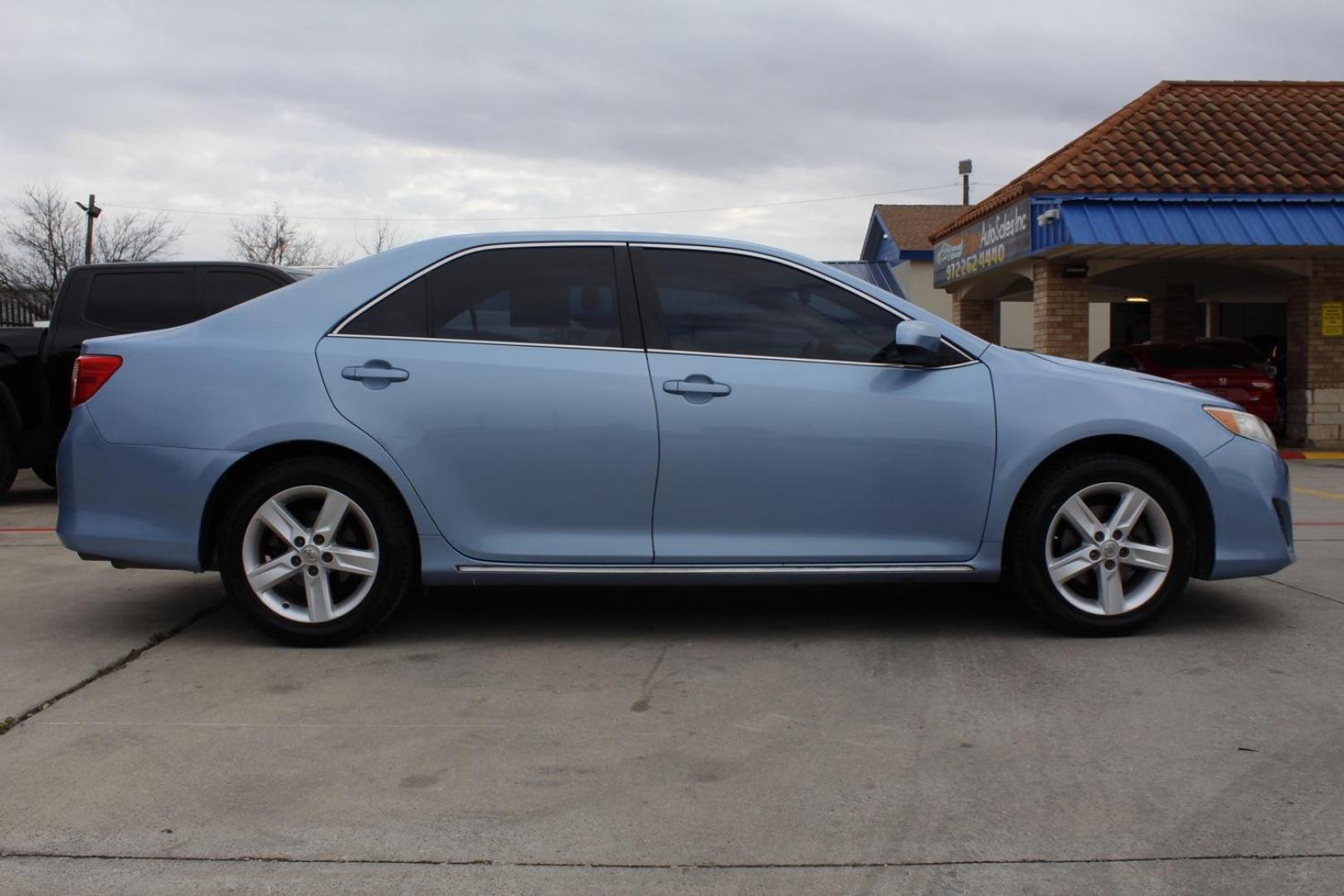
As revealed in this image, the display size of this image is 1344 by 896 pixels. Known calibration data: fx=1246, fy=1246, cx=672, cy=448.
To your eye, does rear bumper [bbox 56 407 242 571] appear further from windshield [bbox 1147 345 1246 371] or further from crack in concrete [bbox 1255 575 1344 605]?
windshield [bbox 1147 345 1246 371]

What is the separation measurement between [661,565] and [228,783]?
1908mm

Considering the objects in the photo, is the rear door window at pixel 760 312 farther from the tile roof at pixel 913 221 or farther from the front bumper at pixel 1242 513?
the tile roof at pixel 913 221

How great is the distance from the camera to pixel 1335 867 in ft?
9.45

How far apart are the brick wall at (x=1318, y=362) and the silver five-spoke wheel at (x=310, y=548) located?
15991mm

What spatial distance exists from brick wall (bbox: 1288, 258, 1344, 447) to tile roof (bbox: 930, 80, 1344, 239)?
1503 millimetres

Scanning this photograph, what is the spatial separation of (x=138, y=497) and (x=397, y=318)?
1226 millimetres

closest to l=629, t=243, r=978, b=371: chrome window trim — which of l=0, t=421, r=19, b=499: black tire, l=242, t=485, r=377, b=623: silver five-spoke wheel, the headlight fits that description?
the headlight

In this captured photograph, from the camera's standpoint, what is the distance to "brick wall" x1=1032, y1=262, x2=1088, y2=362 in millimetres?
17203

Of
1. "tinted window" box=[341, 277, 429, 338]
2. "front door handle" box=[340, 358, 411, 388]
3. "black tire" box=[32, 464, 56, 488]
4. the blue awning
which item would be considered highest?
the blue awning

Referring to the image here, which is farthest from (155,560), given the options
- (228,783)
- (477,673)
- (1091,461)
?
(1091,461)

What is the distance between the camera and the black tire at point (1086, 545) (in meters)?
4.94

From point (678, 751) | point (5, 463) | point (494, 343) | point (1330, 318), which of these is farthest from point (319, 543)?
point (1330, 318)

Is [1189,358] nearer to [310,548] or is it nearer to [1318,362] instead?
[1318,362]

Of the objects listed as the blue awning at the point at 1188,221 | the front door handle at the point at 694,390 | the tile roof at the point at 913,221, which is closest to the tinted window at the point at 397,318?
the front door handle at the point at 694,390
